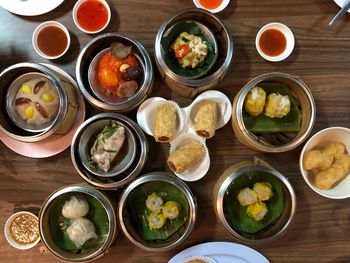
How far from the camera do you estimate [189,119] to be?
A: 239cm

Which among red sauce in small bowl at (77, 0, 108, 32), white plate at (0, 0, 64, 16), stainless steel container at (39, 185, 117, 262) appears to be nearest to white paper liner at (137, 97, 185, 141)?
stainless steel container at (39, 185, 117, 262)

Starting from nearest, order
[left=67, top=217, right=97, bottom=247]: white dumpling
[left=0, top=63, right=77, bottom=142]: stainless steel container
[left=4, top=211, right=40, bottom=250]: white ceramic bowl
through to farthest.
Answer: [left=0, top=63, right=77, bottom=142]: stainless steel container < [left=67, top=217, right=97, bottom=247]: white dumpling < [left=4, top=211, right=40, bottom=250]: white ceramic bowl

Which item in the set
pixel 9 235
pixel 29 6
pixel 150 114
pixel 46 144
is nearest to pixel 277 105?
pixel 150 114

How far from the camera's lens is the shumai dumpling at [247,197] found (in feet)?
7.53

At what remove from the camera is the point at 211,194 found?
2.46m

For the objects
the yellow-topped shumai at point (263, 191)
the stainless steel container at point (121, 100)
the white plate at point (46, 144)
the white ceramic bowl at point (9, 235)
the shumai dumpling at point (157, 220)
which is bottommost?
the white ceramic bowl at point (9, 235)

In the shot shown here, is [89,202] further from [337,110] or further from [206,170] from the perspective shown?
[337,110]

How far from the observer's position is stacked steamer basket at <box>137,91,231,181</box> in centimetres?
236

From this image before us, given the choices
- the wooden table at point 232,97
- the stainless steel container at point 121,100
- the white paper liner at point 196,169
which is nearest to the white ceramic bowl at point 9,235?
the wooden table at point 232,97

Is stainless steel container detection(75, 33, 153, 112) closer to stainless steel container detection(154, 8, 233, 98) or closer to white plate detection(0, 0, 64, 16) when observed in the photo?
stainless steel container detection(154, 8, 233, 98)

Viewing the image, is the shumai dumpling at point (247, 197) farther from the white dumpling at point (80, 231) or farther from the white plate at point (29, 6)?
the white plate at point (29, 6)

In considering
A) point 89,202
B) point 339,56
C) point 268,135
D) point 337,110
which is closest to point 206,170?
point 268,135

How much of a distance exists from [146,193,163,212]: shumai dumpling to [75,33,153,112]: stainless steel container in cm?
52

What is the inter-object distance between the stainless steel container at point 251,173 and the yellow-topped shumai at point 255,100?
0.30 m
